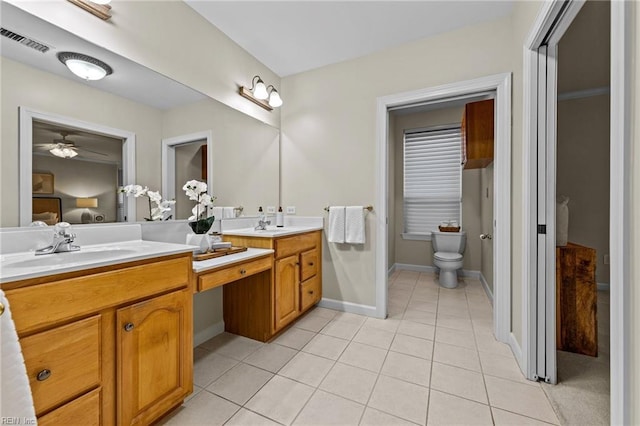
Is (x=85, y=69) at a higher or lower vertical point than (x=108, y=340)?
higher

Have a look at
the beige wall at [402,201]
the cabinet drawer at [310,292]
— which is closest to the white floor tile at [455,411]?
the cabinet drawer at [310,292]

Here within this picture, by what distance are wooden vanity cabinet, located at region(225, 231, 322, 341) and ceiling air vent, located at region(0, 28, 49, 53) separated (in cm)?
148

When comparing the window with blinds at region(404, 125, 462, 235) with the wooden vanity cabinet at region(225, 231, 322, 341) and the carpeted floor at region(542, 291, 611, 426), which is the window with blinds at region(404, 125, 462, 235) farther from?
the carpeted floor at region(542, 291, 611, 426)

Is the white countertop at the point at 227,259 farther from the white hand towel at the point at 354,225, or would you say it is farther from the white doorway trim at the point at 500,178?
the white doorway trim at the point at 500,178

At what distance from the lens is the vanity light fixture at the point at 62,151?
4.25 ft

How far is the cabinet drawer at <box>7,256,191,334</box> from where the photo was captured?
82 cm

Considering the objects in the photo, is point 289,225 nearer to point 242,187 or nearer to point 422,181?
point 242,187

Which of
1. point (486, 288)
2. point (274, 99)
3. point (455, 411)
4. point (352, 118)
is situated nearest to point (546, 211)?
point (455, 411)

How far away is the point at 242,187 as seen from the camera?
2477 mm

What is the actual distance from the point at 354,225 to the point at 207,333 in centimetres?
155

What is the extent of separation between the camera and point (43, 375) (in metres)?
0.85

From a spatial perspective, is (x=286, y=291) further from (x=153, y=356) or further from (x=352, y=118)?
(x=352, y=118)
